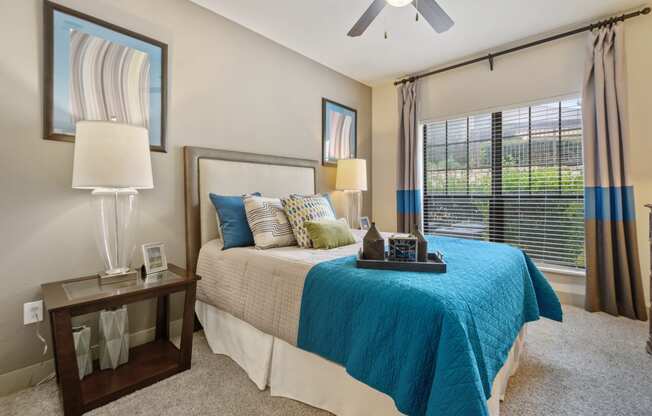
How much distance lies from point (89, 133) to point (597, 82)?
3.85 meters

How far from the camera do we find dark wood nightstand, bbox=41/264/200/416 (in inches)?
56.1

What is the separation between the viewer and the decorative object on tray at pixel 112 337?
5.93 ft

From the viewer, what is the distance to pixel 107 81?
202 cm

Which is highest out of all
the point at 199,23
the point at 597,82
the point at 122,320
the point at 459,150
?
the point at 199,23

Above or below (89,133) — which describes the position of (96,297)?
below

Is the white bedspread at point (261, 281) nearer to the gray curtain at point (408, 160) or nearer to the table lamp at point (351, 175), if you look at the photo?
the table lamp at point (351, 175)

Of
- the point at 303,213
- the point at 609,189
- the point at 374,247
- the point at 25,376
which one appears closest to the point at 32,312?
the point at 25,376

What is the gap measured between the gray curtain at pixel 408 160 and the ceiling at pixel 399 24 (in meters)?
0.48

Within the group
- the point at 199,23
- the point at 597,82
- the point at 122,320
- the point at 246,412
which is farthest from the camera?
the point at 597,82

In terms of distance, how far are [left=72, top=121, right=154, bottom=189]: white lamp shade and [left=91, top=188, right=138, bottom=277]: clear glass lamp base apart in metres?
0.31

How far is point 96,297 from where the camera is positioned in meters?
1.53

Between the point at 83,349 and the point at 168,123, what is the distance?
156 centimetres

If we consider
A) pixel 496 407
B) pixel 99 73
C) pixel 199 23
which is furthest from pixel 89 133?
pixel 496 407

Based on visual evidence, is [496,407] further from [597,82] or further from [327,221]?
[597,82]
